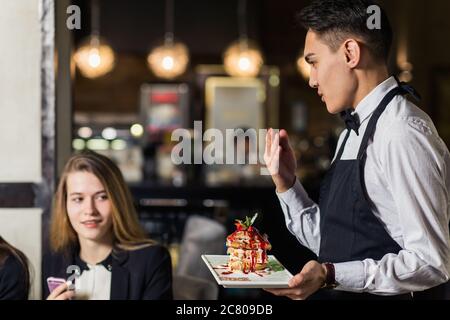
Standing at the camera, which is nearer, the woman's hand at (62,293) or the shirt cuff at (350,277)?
the shirt cuff at (350,277)

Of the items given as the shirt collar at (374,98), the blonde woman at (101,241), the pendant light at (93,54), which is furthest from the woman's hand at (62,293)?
the pendant light at (93,54)

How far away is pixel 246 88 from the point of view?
7.12 metres

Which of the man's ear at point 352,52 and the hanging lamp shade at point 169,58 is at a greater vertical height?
the hanging lamp shade at point 169,58

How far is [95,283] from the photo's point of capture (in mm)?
1787

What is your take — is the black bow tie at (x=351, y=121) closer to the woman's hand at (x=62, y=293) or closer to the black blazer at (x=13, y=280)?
the woman's hand at (x=62, y=293)

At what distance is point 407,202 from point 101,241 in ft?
2.77

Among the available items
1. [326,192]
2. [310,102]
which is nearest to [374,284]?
[326,192]

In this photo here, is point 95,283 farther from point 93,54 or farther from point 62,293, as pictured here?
point 93,54

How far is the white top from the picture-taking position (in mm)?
1766

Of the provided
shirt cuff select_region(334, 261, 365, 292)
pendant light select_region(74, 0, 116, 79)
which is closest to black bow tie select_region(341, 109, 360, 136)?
shirt cuff select_region(334, 261, 365, 292)

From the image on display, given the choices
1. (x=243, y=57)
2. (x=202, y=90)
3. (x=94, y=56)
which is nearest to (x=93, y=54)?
(x=94, y=56)

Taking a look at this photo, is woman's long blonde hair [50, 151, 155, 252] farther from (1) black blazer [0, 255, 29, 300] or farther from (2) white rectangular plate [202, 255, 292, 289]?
(2) white rectangular plate [202, 255, 292, 289]

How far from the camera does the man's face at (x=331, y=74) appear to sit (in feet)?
4.66

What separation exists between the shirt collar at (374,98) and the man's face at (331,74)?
0.09 feet
